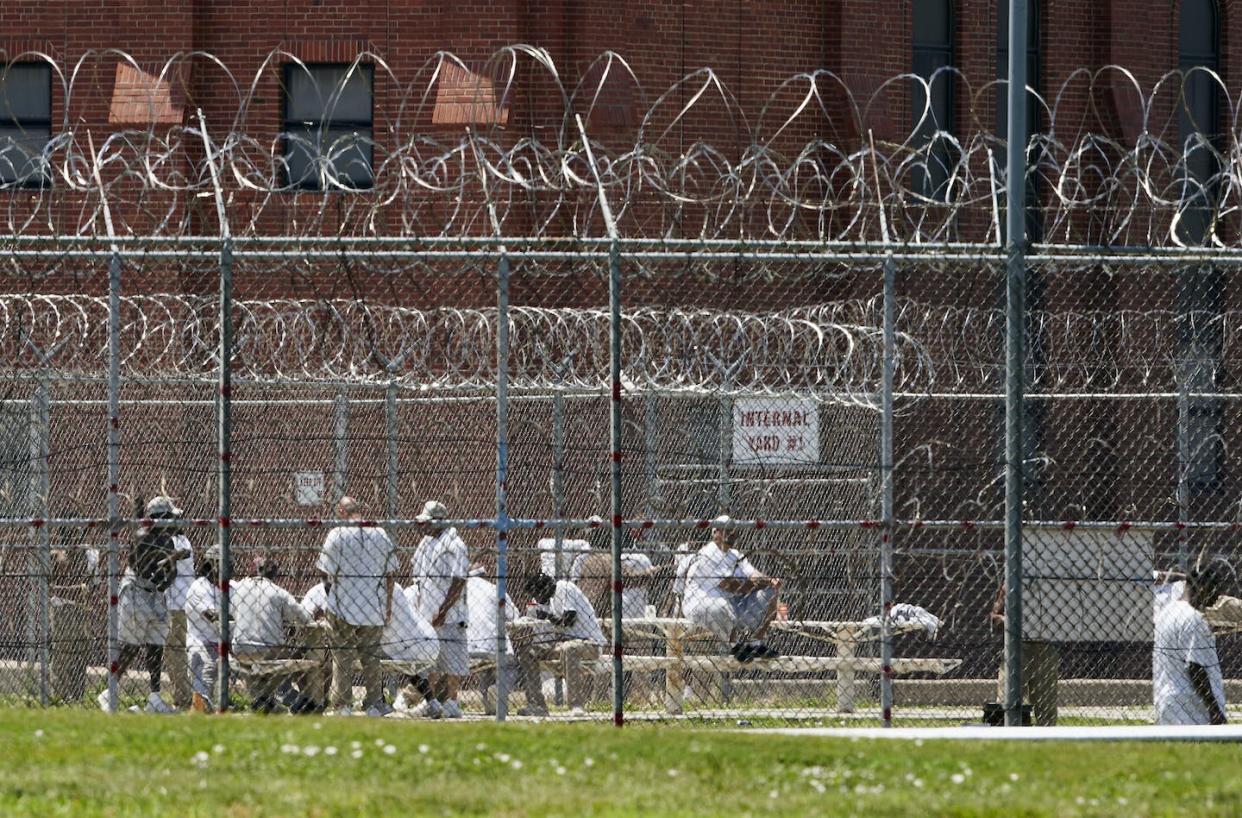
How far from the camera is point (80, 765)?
29.6ft

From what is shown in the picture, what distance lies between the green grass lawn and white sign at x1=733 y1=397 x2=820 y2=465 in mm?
8951

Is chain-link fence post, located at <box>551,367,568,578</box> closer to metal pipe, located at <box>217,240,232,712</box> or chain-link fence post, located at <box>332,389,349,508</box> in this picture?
chain-link fence post, located at <box>332,389,349,508</box>

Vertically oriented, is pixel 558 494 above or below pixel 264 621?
above

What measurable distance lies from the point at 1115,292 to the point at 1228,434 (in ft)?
7.18

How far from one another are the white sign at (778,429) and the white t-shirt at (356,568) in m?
5.16

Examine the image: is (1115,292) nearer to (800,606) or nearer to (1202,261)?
(800,606)

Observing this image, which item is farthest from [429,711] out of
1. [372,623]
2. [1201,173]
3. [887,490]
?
[1201,173]

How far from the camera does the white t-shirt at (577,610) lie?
55.8 ft

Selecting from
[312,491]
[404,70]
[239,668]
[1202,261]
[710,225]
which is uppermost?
[404,70]

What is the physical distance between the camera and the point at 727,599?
52.6 feet

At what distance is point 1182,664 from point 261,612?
241 inches

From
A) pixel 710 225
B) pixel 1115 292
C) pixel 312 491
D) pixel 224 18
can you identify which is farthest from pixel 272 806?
pixel 1115 292

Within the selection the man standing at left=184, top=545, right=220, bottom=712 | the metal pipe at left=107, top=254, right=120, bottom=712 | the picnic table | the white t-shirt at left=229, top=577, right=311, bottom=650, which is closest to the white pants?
the man standing at left=184, top=545, right=220, bottom=712

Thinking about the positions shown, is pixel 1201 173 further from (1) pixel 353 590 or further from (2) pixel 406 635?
(1) pixel 353 590
